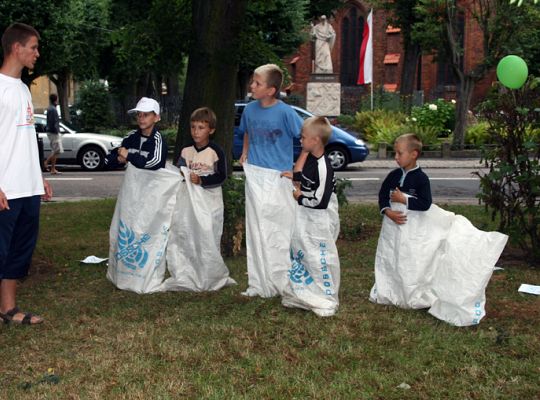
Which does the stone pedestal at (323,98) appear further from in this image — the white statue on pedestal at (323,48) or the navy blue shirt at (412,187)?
the navy blue shirt at (412,187)

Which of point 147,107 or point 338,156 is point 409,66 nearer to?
point 338,156

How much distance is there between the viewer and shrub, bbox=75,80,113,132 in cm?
3169

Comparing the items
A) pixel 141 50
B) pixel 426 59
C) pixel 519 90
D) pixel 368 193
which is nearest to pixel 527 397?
pixel 519 90

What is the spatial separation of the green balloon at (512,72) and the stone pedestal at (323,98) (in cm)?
1945

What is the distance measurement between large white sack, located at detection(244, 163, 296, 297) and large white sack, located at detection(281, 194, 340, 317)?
0.44 m

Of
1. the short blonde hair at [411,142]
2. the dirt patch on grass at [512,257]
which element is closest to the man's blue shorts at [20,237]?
the short blonde hair at [411,142]

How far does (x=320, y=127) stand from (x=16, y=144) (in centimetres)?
203

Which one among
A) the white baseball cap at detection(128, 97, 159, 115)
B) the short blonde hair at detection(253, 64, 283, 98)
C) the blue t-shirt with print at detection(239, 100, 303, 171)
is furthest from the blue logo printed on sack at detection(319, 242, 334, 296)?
the white baseball cap at detection(128, 97, 159, 115)

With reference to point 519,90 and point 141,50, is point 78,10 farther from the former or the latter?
point 519,90

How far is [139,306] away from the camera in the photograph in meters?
6.08

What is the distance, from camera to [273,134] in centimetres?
623

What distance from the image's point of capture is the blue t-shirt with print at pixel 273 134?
20.4 feet

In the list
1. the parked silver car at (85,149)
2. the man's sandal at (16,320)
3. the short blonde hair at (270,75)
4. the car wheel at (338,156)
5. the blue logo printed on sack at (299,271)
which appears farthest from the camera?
the parked silver car at (85,149)

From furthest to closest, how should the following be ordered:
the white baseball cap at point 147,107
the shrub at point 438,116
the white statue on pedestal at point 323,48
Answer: the white statue on pedestal at point 323,48 < the shrub at point 438,116 < the white baseball cap at point 147,107
